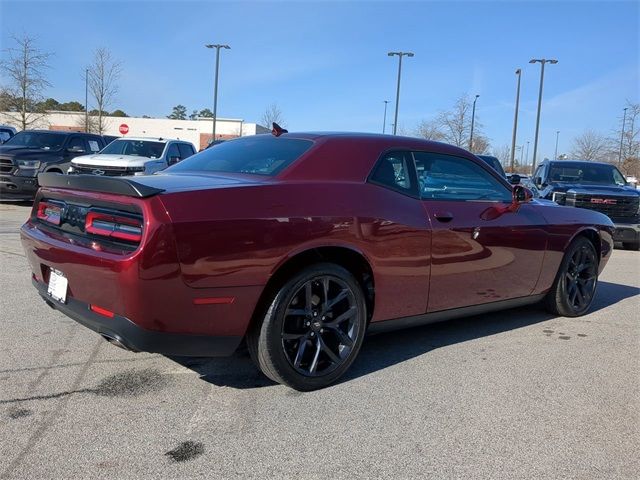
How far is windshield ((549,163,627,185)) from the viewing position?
12.1 meters

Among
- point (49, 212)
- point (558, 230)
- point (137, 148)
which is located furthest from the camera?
point (137, 148)

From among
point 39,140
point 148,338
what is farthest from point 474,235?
point 39,140

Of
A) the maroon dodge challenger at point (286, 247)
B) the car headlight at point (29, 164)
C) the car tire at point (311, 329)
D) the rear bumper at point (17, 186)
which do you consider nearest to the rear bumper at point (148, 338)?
the maroon dodge challenger at point (286, 247)

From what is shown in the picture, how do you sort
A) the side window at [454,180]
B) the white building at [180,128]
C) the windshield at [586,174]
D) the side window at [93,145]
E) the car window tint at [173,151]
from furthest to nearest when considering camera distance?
the white building at [180,128] < the side window at [93,145] < the car window tint at [173,151] < the windshield at [586,174] < the side window at [454,180]

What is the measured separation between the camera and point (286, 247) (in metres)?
3.09

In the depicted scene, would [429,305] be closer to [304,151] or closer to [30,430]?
[304,151]

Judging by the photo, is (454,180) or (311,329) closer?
(311,329)

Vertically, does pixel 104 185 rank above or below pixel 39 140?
below

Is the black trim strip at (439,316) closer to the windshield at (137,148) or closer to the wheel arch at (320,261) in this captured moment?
the wheel arch at (320,261)

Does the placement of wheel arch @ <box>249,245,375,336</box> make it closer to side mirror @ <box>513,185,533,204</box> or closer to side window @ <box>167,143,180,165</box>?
side mirror @ <box>513,185,533,204</box>

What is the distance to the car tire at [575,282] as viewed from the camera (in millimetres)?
5305

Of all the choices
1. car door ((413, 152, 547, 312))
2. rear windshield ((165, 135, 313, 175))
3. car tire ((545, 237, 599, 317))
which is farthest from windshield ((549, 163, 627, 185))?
rear windshield ((165, 135, 313, 175))

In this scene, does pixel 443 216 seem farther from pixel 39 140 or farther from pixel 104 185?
pixel 39 140

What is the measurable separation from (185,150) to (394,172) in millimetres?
11285
